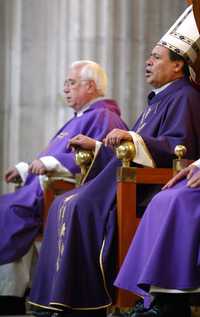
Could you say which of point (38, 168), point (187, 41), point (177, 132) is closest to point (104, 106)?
point (38, 168)

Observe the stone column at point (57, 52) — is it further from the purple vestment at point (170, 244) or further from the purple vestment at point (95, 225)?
the purple vestment at point (170, 244)

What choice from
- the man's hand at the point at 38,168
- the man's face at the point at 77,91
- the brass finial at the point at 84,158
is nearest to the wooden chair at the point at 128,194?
the brass finial at the point at 84,158

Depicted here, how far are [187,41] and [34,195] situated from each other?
65.8 inches

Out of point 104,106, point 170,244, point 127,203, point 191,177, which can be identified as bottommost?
point 170,244

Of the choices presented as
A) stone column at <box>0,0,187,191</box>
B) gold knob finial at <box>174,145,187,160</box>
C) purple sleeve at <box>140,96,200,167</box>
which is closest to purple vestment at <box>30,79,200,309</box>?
purple sleeve at <box>140,96,200,167</box>

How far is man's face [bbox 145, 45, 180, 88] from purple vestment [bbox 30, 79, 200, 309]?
0.08 meters

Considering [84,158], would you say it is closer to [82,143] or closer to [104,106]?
[82,143]

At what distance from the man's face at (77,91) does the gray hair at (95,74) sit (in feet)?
0.14

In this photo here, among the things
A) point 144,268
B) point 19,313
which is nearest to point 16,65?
point 19,313

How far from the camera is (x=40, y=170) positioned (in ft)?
20.2

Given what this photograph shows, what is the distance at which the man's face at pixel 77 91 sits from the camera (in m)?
6.78

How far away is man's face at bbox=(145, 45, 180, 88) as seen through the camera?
5621mm

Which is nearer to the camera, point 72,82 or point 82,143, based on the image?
point 82,143

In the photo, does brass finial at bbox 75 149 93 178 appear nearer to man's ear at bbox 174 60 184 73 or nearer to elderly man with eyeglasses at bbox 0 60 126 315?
elderly man with eyeglasses at bbox 0 60 126 315
